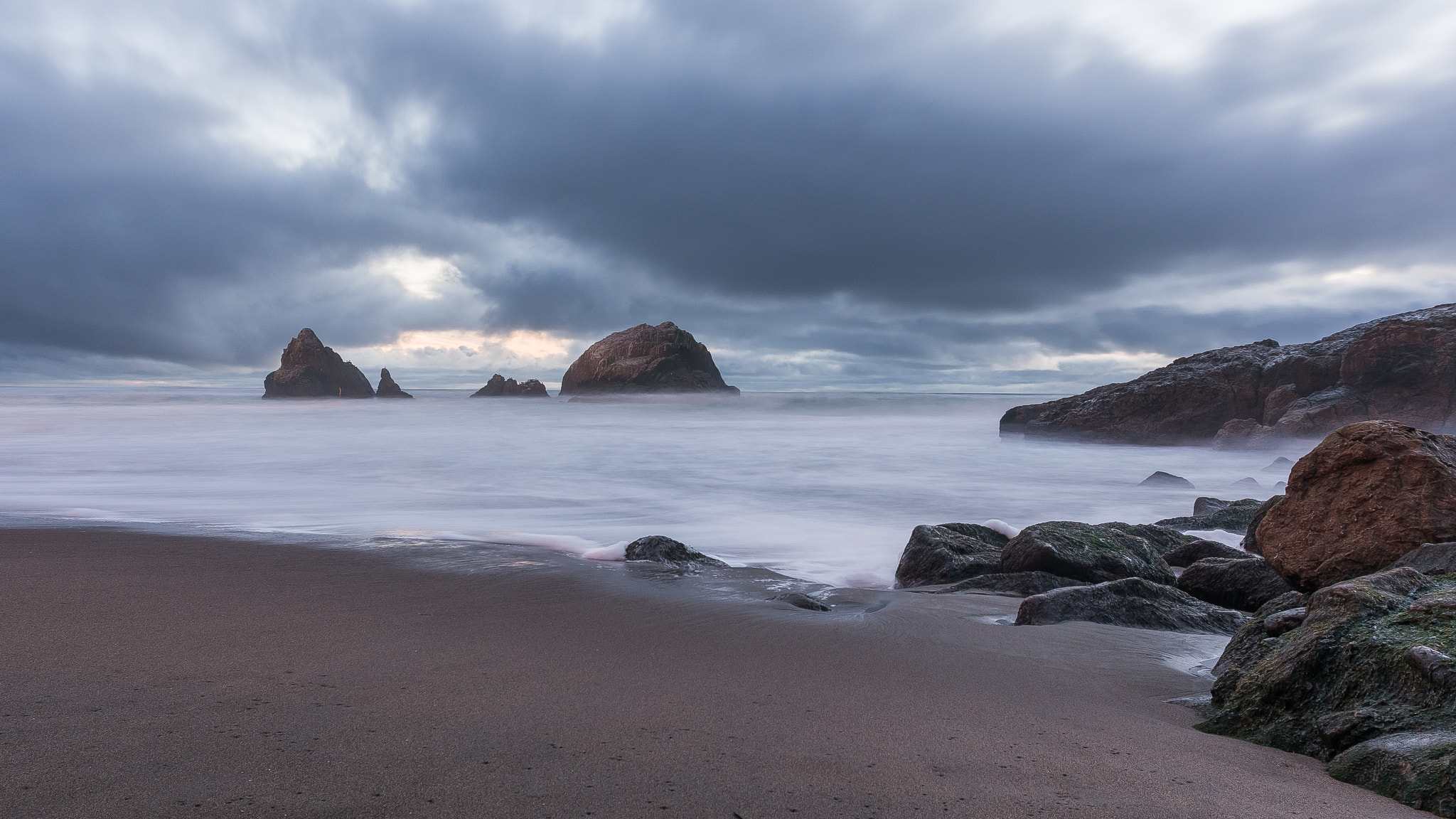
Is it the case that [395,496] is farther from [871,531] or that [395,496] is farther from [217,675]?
[217,675]

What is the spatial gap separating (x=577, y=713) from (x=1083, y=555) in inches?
158

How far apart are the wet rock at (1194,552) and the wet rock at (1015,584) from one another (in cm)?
177

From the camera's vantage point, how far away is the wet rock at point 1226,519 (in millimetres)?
7648

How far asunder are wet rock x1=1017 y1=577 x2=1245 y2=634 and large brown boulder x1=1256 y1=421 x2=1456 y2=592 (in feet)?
1.43

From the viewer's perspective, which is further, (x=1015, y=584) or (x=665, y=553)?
(x=665, y=553)

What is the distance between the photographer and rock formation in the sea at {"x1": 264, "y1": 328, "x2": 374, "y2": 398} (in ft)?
189

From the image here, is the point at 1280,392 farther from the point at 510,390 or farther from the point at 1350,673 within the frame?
the point at 510,390

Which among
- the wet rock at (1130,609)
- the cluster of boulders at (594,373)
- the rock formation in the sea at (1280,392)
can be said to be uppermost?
the cluster of boulders at (594,373)

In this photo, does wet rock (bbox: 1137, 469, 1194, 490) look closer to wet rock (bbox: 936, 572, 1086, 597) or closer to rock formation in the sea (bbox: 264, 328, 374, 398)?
wet rock (bbox: 936, 572, 1086, 597)

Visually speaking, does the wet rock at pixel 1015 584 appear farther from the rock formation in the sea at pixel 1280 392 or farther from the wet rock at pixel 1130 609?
the rock formation in the sea at pixel 1280 392

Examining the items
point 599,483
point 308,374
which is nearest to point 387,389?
point 308,374

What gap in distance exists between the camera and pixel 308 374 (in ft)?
190

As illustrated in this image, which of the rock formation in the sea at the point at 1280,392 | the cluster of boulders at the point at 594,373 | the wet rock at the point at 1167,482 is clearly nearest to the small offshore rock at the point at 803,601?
the wet rock at the point at 1167,482

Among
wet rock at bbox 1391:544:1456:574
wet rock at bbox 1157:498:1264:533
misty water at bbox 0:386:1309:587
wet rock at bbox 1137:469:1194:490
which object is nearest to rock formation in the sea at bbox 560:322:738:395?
misty water at bbox 0:386:1309:587
